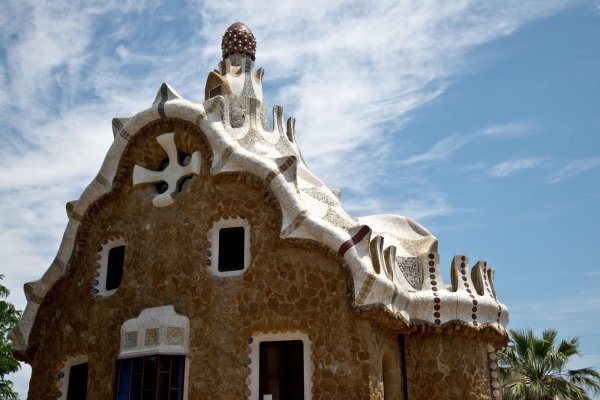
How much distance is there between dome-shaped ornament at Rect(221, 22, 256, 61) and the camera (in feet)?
48.2

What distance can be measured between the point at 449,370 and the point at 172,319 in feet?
14.8

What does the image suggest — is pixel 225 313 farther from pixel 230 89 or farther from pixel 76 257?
pixel 230 89

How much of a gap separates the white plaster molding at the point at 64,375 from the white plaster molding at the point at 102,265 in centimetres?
112

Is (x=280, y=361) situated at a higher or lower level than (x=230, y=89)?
lower

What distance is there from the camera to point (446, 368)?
11.4m

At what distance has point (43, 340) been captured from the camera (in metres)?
12.5

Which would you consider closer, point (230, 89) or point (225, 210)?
point (225, 210)

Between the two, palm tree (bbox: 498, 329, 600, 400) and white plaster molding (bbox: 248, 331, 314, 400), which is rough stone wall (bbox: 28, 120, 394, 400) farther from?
palm tree (bbox: 498, 329, 600, 400)

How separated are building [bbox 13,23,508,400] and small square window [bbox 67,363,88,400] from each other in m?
0.03

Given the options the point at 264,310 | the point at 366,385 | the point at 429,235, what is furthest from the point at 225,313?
the point at 429,235

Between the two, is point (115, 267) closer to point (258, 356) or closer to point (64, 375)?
point (64, 375)

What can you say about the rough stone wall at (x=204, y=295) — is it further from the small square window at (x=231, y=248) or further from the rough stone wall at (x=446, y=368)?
the rough stone wall at (x=446, y=368)

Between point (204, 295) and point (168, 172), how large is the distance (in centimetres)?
235

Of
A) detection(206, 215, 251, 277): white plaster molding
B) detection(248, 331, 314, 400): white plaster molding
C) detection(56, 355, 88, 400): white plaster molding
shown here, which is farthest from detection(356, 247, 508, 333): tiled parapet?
detection(56, 355, 88, 400): white plaster molding
